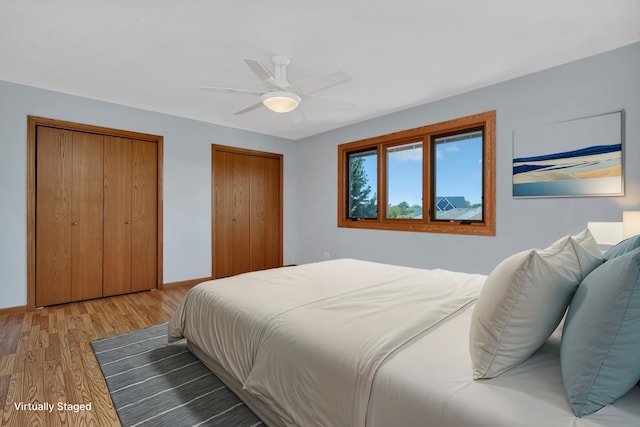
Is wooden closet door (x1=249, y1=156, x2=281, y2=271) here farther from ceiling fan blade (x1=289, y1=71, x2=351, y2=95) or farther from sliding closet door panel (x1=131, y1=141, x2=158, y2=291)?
ceiling fan blade (x1=289, y1=71, x2=351, y2=95)

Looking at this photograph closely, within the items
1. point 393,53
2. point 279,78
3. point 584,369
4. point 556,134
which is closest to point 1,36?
point 279,78

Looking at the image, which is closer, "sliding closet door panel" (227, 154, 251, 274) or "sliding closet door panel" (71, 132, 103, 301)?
"sliding closet door panel" (71, 132, 103, 301)

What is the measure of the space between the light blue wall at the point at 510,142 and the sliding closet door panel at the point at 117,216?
3063 mm

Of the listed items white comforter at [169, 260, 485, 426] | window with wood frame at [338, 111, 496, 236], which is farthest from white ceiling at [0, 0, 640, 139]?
white comforter at [169, 260, 485, 426]

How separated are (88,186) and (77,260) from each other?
2.92 feet

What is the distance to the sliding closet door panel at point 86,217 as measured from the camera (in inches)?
145

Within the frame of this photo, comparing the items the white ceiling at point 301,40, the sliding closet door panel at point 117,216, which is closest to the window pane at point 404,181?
the white ceiling at point 301,40

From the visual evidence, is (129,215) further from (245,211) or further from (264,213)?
(264,213)

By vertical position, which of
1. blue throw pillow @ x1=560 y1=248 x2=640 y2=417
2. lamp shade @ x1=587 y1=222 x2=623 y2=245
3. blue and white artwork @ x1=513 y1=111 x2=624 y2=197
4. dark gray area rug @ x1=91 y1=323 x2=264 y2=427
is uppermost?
blue and white artwork @ x1=513 y1=111 x2=624 y2=197

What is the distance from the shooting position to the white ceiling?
82.8 inches

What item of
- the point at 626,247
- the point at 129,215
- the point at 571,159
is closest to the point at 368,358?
the point at 626,247

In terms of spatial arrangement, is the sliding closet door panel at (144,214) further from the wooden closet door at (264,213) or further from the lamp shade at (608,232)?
the lamp shade at (608,232)

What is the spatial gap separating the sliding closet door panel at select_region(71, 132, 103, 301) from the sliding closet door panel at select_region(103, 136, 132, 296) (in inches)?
2.9

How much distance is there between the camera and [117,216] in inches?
156
